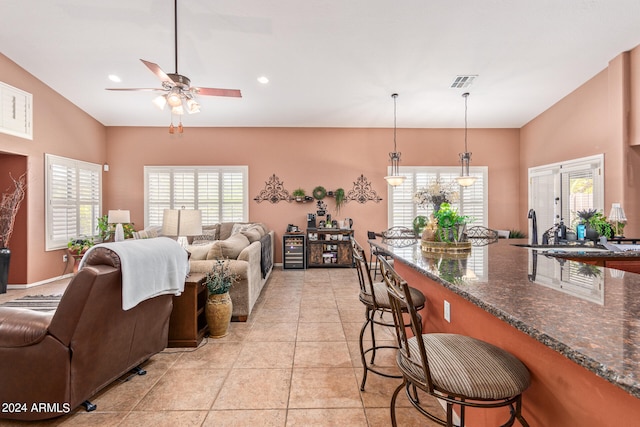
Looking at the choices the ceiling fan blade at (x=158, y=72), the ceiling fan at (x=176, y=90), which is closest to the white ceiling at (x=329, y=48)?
the ceiling fan at (x=176, y=90)

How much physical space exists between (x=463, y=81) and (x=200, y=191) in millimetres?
5645

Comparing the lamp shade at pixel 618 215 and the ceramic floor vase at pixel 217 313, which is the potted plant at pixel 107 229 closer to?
the ceramic floor vase at pixel 217 313

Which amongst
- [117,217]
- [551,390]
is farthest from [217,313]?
[117,217]

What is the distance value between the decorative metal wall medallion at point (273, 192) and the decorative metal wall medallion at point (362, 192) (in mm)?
1427

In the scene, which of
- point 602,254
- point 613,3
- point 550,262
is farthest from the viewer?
point 613,3

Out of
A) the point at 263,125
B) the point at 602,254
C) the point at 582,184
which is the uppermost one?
the point at 263,125

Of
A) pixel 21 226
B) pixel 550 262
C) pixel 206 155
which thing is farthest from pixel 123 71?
pixel 550 262

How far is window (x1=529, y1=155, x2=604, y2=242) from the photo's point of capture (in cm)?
509

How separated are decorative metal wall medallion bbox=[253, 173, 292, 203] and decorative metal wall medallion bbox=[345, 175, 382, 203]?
143 cm

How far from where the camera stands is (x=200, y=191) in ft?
23.0

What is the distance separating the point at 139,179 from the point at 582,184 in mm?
8749

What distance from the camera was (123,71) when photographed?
4.80 meters

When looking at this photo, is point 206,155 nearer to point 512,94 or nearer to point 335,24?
point 335,24

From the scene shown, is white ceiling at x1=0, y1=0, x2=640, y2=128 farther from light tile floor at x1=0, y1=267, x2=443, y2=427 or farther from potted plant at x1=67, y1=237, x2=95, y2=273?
light tile floor at x1=0, y1=267, x2=443, y2=427
